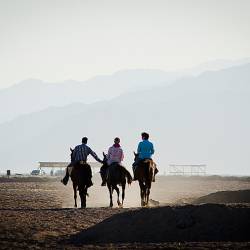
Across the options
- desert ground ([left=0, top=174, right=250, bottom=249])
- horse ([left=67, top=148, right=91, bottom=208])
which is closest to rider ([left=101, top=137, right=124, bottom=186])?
horse ([left=67, top=148, right=91, bottom=208])

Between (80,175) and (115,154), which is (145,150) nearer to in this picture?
(115,154)

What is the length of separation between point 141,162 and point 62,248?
399 inches

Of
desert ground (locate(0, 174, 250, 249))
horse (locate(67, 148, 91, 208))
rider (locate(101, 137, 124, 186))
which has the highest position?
rider (locate(101, 137, 124, 186))

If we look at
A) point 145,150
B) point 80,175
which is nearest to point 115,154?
point 145,150

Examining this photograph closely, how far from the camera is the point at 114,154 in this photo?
25.1 metres

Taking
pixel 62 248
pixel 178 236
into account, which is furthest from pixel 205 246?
pixel 62 248

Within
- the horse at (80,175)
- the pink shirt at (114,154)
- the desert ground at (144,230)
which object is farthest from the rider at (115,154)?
the desert ground at (144,230)

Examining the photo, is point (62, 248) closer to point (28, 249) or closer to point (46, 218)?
point (28, 249)

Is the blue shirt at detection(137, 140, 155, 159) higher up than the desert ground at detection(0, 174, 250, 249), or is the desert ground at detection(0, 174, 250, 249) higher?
the blue shirt at detection(137, 140, 155, 159)

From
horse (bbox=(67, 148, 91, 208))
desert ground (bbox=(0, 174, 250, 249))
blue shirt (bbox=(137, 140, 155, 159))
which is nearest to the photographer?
desert ground (bbox=(0, 174, 250, 249))

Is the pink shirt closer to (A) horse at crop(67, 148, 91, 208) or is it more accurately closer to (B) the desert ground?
(A) horse at crop(67, 148, 91, 208)

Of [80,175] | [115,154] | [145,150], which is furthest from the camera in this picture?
[115,154]

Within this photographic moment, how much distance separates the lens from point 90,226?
18094 mm

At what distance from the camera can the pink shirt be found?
25.0 m
